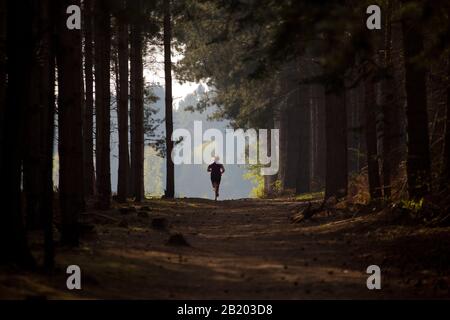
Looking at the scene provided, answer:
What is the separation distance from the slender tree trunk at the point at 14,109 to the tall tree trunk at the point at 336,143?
43.8 ft

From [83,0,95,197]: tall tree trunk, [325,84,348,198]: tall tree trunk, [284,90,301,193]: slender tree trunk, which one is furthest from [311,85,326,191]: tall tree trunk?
[83,0,95,197]: tall tree trunk

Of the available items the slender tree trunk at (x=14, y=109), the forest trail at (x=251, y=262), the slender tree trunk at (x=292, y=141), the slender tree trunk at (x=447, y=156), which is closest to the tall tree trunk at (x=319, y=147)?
the slender tree trunk at (x=292, y=141)

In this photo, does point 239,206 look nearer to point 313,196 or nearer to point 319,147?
point 313,196

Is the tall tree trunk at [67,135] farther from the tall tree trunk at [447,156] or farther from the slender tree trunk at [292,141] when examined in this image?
the slender tree trunk at [292,141]

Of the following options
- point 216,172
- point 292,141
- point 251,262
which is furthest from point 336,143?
point 292,141

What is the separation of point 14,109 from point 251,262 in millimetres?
4367

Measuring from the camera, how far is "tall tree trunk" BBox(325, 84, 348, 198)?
69.8ft

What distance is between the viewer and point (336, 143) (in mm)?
21328

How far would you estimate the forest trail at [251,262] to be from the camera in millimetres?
8523

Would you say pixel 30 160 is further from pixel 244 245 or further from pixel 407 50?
pixel 407 50

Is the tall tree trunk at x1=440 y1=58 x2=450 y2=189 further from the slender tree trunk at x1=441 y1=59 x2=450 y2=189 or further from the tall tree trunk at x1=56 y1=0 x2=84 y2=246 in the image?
the tall tree trunk at x1=56 y1=0 x2=84 y2=246

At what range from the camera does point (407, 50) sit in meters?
13.7

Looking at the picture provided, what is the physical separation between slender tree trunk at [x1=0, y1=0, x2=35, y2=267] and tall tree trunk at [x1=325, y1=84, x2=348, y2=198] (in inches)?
526
